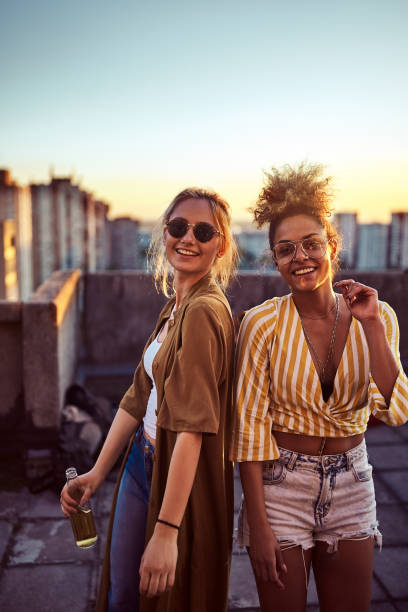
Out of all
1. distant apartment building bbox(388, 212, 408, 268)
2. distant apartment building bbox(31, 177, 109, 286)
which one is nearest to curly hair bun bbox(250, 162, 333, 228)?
distant apartment building bbox(31, 177, 109, 286)

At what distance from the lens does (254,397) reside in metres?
1.83

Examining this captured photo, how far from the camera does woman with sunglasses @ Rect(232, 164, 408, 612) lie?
178cm

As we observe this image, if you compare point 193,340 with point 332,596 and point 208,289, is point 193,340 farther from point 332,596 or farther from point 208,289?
point 332,596

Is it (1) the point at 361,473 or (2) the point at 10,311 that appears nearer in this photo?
(1) the point at 361,473

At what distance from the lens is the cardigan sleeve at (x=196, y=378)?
163 cm

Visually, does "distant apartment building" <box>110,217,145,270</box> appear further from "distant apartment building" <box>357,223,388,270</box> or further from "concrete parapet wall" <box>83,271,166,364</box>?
"concrete parapet wall" <box>83,271,166,364</box>

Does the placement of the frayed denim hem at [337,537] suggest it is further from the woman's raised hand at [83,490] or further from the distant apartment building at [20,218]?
the distant apartment building at [20,218]

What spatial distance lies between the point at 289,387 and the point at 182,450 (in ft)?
1.49

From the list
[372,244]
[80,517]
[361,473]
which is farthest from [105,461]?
[372,244]

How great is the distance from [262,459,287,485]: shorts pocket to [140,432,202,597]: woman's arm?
0.33 meters

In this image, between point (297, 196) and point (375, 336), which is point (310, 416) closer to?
point (375, 336)

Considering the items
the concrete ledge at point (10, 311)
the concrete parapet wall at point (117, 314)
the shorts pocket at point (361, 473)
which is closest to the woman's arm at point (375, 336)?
the shorts pocket at point (361, 473)

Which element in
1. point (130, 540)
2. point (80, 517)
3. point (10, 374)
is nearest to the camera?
point (130, 540)

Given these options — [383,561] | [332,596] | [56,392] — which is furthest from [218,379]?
[56,392]
